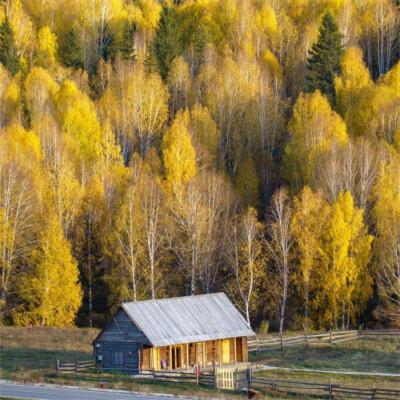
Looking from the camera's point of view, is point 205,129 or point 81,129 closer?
point 81,129

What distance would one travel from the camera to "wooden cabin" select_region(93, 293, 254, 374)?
53531mm

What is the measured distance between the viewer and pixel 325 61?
9812 centimetres

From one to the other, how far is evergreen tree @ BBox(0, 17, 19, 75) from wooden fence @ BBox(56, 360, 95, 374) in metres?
56.7

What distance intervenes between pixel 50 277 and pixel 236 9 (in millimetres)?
56823

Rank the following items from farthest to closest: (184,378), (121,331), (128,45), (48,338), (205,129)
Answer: (128,45) < (205,129) < (48,338) < (121,331) < (184,378)

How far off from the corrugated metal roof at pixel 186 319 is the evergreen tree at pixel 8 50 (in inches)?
2118

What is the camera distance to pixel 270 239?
77.7m

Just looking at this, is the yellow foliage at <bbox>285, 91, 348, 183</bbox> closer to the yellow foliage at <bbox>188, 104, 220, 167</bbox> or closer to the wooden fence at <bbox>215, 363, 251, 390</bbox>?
the yellow foliage at <bbox>188, 104, 220, 167</bbox>

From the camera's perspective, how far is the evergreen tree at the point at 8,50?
10475cm

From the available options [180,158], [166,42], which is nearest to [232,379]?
[180,158]

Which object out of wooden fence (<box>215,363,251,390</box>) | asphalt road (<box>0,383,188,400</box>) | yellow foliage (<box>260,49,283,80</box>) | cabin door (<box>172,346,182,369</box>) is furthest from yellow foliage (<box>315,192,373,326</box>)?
yellow foliage (<box>260,49,283,80</box>)

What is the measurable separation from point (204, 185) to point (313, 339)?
60.7 ft

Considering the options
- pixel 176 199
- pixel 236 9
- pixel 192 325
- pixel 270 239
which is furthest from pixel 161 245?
pixel 236 9

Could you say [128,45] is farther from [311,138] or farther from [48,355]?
[48,355]
